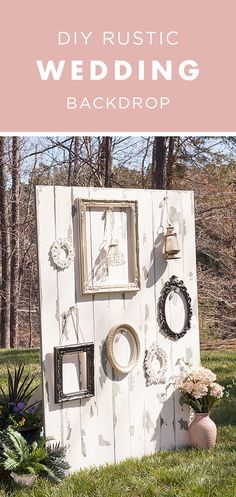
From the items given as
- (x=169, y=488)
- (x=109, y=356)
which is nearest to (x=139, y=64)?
(x=109, y=356)

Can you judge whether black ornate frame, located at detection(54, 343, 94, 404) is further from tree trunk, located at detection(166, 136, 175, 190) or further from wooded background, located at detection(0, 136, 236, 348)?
tree trunk, located at detection(166, 136, 175, 190)

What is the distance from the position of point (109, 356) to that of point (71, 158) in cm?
1121

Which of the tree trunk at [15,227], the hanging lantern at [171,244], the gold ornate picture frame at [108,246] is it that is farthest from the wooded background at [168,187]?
the gold ornate picture frame at [108,246]

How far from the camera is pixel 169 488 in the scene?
4.72m

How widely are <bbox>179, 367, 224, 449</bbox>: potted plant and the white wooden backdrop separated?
0.16 metres

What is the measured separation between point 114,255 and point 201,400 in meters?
1.59

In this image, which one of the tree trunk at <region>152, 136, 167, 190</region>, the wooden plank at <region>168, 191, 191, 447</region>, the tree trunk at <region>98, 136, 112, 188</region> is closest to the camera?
the wooden plank at <region>168, 191, 191, 447</region>

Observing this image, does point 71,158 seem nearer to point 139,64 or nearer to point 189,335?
point 139,64

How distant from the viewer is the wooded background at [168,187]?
16234 millimetres

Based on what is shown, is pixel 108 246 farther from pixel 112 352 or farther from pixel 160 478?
pixel 160 478

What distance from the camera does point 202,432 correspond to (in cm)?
587

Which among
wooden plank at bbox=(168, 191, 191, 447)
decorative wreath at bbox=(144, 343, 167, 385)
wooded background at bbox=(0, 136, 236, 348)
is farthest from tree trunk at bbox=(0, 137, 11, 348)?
decorative wreath at bbox=(144, 343, 167, 385)

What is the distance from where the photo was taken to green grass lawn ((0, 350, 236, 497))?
463 centimetres

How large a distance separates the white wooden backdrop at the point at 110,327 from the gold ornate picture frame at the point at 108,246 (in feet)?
0.23
